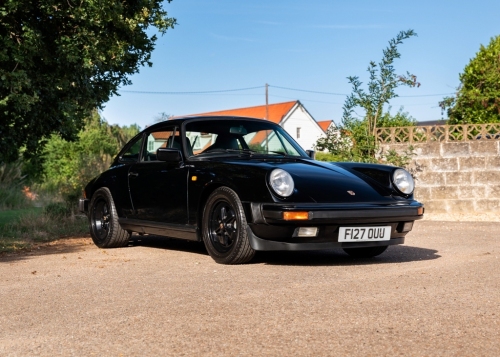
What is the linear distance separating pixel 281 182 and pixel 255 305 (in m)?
1.98

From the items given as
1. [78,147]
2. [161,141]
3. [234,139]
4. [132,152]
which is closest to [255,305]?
[234,139]

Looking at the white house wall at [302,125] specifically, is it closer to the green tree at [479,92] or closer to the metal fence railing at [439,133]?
the green tree at [479,92]

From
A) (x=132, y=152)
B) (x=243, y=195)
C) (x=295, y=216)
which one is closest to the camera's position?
(x=295, y=216)

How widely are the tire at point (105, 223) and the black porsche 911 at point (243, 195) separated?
0.01 metres

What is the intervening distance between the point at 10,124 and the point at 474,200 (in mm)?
7836

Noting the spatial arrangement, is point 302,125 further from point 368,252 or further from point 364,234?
point 364,234

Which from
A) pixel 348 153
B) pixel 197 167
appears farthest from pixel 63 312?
pixel 348 153

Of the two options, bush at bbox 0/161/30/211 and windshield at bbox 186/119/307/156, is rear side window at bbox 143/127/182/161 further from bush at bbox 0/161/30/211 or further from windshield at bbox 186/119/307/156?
bush at bbox 0/161/30/211

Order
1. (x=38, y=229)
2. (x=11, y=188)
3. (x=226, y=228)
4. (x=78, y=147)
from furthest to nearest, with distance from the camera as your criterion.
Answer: (x=78, y=147) → (x=11, y=188) → (x=38, y=229) → (x=226, y=228)

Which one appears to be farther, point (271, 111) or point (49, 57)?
point (271, 111)

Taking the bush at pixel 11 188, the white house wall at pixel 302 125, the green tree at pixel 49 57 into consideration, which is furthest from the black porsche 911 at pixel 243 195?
the white house wall at pixel 302 125

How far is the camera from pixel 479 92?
52.1 ft

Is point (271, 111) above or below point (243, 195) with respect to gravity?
above

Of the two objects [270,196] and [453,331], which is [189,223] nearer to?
[270,196]
